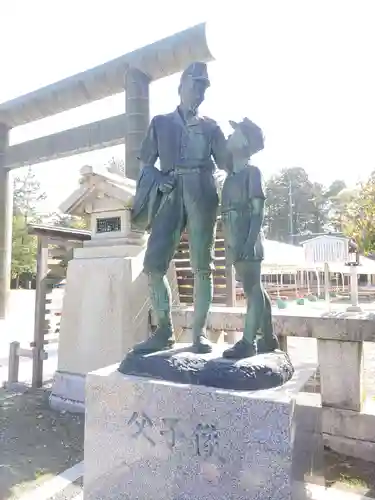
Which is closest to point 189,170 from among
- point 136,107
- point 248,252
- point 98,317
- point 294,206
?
point 248,252

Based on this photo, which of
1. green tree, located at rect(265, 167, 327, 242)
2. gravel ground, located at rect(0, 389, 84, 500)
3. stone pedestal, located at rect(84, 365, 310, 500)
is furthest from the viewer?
green tree, located at rect(265, 167, 327, 242)

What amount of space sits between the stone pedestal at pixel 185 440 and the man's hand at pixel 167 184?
1214 mm

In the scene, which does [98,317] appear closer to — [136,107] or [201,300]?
[201,300]

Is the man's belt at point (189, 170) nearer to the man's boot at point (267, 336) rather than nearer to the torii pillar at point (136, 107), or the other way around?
the man's boot at point (267, 336)

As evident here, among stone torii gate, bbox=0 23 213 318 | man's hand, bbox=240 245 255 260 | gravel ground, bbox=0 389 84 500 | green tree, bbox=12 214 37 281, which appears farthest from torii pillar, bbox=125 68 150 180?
green tree, bbox=12 214 37 281

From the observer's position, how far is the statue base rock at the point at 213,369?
2207mm

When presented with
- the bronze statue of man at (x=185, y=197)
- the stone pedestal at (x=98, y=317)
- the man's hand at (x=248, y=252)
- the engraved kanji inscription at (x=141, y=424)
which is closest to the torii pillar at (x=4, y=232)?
the stone pedestal at (x=98, y=317)

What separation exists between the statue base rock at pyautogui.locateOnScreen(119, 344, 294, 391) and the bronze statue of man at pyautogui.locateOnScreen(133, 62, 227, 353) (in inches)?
6.2

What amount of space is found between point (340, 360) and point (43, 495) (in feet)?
8.51

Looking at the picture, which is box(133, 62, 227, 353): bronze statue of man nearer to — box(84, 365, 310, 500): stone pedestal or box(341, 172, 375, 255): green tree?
box(84, 365, 310, 500): stone pedestal

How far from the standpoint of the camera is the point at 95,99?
8.75m

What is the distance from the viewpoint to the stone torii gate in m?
7.41

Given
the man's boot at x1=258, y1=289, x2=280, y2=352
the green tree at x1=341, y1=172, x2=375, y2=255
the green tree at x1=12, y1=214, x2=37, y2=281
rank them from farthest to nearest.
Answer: the green tree at x1=12, y1=214, x2=37, y2=281, the green tree at x1=341, y1=172, x2=375, y2=255, the man's boot at x1=258, y1=289, x2=280, y2=352

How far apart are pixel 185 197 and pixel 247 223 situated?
0.48m
